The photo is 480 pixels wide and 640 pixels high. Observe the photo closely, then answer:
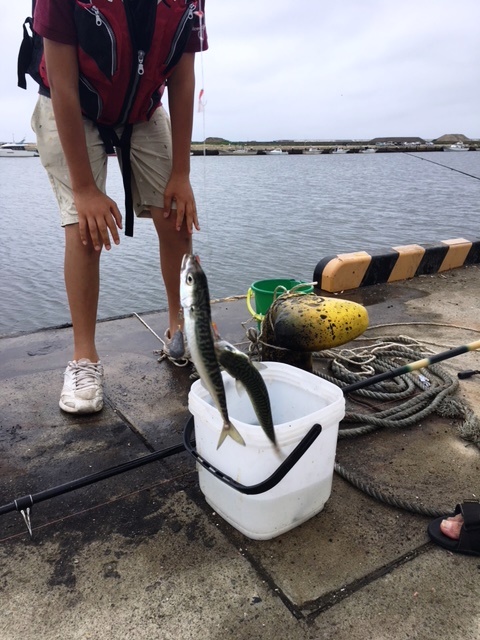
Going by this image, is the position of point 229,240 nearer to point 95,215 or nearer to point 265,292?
point 265,292

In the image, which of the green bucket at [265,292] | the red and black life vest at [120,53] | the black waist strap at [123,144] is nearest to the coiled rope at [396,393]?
the green bucket at [265,292]

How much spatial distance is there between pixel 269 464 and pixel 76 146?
6.15ft

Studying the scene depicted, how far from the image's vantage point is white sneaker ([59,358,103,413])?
8.91 feet

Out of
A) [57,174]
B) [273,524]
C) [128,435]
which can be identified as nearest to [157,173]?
[57,174]

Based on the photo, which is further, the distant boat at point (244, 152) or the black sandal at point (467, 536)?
the distant boat at point (244, 152)

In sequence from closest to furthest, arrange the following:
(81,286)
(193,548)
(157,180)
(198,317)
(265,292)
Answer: (198,317), (193,548), (81,286), (157,180), (265,292)

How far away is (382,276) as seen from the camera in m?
5.62

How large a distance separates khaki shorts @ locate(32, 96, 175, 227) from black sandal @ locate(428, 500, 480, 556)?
2342mm

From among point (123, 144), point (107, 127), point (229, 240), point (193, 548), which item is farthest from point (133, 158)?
point (229, 240)

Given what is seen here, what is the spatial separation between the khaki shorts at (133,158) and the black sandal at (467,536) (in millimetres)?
2342

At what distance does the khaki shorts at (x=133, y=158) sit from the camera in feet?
9.02

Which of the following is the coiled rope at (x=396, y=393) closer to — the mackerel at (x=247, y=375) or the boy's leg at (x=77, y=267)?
the mackerel at (x=247, y=375)

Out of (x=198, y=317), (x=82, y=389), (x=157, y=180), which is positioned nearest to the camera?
(x=198, y=317)

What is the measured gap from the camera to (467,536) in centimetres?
177
